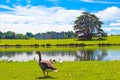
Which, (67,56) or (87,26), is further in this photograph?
(87,26)

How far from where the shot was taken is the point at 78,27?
15662cm

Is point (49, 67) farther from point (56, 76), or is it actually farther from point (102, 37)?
point (102, 37)

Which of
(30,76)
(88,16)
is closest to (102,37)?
(88,16)

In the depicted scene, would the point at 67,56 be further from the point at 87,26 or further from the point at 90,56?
the point at 87,26

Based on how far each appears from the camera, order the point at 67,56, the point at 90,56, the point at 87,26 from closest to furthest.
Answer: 1. the point at 90,56
2. the point at 67,56
3. the point at 87,26

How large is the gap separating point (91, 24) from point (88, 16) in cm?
466

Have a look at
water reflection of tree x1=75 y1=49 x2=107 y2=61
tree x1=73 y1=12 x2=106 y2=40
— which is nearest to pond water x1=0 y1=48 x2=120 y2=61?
A: water reflection of tree x1=75 y1=49 x2=107 y2=61

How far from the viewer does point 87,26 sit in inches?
6166

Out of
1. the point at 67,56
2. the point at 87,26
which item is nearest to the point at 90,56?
the point at 67,56

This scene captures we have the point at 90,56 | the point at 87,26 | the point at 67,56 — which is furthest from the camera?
the point at 87,26

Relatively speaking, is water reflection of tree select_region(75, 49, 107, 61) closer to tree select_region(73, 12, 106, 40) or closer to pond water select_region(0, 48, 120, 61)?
pond water select_region(0, 48, 120, 61)

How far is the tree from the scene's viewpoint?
155m

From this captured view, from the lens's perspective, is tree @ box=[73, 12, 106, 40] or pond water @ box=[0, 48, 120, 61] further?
tree @ box=[73, 12, 106, 40]

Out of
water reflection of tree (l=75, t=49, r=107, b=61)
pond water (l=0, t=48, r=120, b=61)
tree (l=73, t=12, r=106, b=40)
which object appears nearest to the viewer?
water reflection of tree (l=75, t=49, r=107, b=61)
